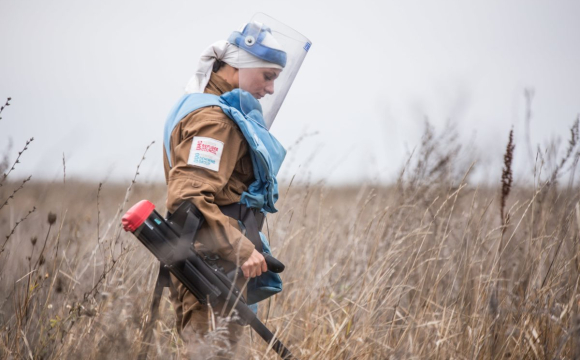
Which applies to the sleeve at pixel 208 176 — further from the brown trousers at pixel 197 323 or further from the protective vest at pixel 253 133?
the brown trousers at pixel 197 323

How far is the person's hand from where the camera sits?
215 cm

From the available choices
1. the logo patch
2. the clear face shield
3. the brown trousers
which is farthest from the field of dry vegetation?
the clear face shield

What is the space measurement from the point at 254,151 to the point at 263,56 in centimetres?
47

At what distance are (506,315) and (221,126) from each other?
5.32ft

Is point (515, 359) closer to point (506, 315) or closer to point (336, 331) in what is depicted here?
point (506, 315)

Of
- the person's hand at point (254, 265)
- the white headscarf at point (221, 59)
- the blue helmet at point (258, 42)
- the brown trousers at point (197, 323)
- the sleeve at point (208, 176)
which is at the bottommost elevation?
the brown trousers at point (197, 323)

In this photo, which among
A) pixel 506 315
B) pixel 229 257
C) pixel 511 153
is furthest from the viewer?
pixel 511 153

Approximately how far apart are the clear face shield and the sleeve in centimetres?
24

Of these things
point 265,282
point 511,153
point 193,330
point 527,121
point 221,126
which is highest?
point 527,121

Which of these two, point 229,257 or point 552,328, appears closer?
point 229,257

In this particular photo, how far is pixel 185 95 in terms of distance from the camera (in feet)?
7.87

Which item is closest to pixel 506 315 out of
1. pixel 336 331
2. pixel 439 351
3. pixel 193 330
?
pixel 439 351

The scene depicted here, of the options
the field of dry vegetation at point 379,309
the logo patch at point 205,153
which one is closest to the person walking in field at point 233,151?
the logo patch at point 205,153

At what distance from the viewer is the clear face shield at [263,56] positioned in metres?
2.40
